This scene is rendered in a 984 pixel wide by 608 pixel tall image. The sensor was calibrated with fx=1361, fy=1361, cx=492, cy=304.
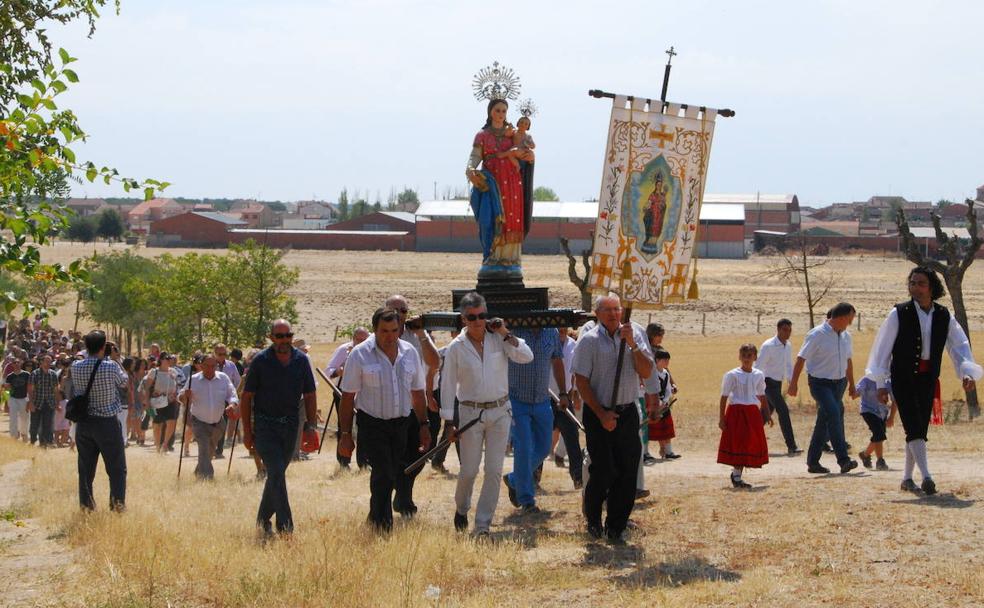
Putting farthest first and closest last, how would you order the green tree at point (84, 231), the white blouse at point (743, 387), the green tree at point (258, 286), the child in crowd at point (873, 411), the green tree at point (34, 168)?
the green tree at point (84, 231) < the green tree at point (258, 286) < the child in crowd at point (873, 411) < the white blouse at point (743, 387) < the green tree at point (34, 168)

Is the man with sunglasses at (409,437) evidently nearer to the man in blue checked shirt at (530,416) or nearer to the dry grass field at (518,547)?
the dry grass field at (518,547)

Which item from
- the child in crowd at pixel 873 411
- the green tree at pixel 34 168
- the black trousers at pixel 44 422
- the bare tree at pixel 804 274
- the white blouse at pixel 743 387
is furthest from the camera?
the bare tree at pixel 804 274

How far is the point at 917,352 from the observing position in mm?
11281

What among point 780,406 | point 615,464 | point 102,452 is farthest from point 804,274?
point 615,464

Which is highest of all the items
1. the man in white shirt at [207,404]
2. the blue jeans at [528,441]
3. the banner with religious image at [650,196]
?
the banner with religious image at [650,196]

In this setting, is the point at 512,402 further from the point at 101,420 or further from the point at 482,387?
the point at 101,420

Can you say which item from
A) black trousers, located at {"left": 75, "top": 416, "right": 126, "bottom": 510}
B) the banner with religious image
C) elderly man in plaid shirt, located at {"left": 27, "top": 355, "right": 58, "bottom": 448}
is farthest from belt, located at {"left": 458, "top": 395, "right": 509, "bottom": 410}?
elderly man in plaid shirt, located at {"left": 27, "top": 355, "right": 58, "bottom": 448}

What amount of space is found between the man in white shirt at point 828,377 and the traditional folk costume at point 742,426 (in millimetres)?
878

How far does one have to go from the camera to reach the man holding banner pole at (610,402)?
984cm

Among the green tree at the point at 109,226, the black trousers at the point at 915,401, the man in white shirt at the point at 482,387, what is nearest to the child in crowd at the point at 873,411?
the black trousers at the point at 915,401

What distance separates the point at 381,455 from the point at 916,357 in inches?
179

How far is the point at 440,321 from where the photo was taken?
42.8 ft

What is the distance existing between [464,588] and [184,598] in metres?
1.78

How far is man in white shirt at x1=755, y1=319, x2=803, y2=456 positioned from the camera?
1709 cm
